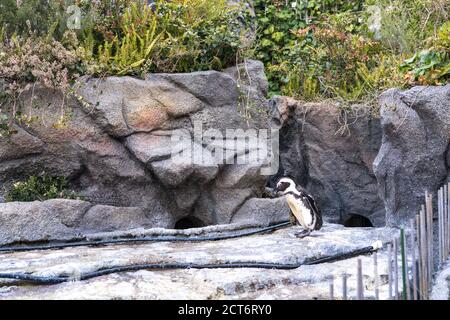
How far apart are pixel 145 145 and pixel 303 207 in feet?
6.86

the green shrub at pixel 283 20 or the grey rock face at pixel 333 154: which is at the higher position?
the green shrub at pixel 283 20

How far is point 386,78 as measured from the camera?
9086mm

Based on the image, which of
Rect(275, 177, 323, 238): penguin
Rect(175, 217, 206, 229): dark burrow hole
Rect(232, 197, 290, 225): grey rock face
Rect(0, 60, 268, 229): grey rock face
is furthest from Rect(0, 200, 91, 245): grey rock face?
Rect(275, 177, 323, 238): penguin

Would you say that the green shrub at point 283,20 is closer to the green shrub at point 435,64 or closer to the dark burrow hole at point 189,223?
the dark burrow hole at point 189,223

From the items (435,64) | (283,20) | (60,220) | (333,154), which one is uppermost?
(283,20)

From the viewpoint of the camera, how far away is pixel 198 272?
19.7 ft

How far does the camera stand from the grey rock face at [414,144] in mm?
7371

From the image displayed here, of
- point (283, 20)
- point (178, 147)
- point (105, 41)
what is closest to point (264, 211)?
point (178, 147)

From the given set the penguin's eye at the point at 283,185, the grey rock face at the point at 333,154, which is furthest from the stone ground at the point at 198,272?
the grey rock face at the point at 333,154

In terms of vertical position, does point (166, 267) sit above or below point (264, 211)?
below

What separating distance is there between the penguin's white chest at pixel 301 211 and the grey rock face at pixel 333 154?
219cm

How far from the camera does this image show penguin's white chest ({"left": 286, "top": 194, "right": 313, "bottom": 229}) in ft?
25.3

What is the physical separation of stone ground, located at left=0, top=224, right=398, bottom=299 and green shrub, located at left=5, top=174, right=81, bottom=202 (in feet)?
3.57

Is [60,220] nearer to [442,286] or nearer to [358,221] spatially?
[442,286]
